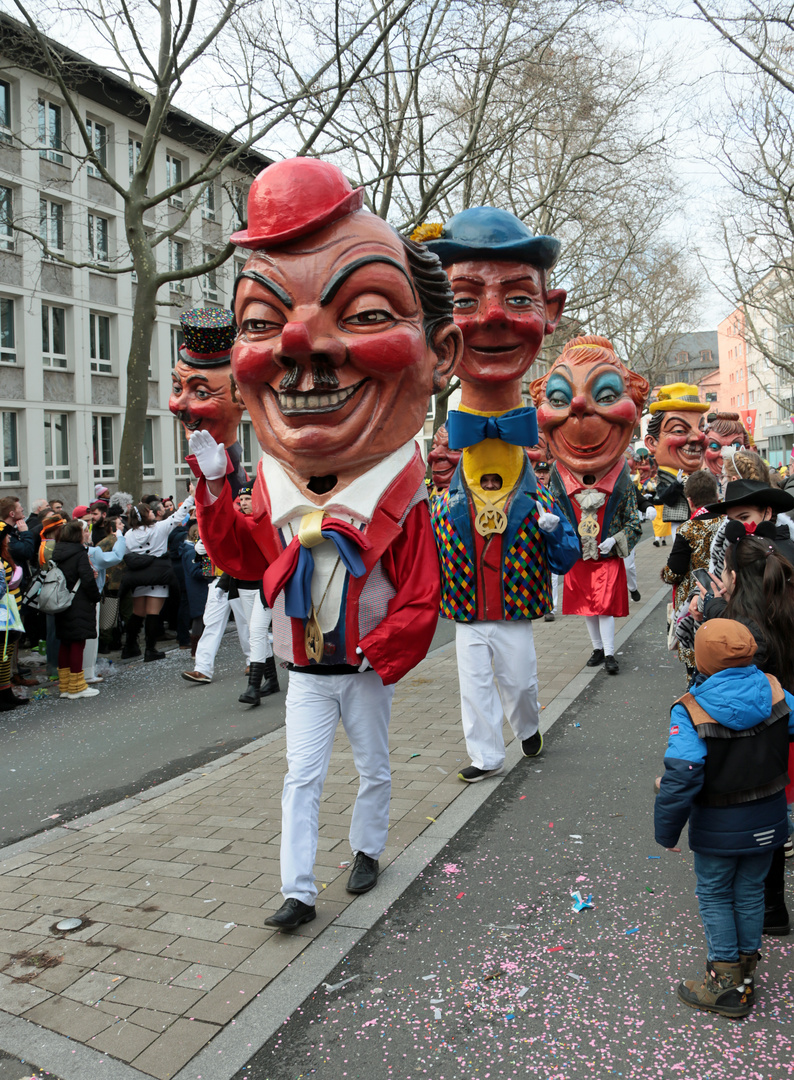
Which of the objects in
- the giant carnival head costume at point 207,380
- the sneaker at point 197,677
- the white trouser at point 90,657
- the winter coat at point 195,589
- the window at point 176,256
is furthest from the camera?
the window at point 176,256

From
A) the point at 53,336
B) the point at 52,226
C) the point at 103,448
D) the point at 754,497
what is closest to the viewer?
the point at 754,497

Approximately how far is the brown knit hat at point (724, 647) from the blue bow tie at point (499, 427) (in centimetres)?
225

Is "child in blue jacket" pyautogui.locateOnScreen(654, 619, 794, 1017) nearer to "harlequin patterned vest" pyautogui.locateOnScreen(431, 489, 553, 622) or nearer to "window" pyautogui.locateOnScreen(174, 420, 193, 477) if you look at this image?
"harlequin patterned vest" pyautogui.locateOnScreen(431, 489, 553, 622)

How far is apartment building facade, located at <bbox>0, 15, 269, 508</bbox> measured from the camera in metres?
21.9

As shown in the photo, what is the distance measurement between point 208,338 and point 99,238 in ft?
74.7

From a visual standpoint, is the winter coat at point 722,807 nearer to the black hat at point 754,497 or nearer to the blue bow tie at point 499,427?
the black hat at point 754,497

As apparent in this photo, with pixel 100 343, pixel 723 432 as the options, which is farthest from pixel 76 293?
pixel 723 432

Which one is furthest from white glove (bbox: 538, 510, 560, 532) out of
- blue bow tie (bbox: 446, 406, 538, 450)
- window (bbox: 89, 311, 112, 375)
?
window (bbox: 89, 311, 112, 375)

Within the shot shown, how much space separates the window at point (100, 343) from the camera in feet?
82.4

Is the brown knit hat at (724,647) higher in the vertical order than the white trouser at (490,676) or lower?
higher

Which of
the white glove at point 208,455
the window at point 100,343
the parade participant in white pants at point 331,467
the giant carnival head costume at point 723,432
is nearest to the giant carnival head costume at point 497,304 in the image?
the parade participant in white pants at point 331,467

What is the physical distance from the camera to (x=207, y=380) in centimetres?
426

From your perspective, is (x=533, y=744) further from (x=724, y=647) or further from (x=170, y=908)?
(x=724, y=647)

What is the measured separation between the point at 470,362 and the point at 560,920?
276 centimetres
